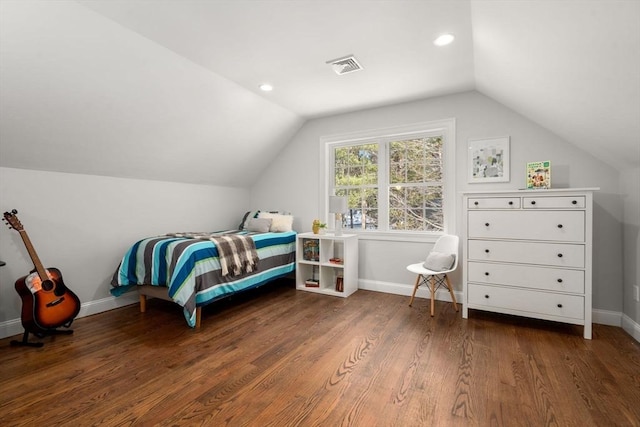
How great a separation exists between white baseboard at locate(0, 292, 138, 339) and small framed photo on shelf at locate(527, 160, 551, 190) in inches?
170

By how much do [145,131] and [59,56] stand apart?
98cm

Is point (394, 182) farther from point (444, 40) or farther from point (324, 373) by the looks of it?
point (324, 373)

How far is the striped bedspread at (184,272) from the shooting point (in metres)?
2.67

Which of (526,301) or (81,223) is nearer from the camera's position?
(526,301)

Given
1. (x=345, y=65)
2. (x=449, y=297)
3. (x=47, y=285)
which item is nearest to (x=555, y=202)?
(x=449, y=297)

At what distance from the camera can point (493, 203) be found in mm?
2830

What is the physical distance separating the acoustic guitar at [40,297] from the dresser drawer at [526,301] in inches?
141

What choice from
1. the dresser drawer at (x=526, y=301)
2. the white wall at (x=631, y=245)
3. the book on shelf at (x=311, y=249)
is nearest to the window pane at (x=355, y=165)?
the book on shelf at (x=311, y=249)

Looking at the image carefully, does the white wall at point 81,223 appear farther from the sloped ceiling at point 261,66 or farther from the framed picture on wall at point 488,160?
the framed picture on wall at point 488,160

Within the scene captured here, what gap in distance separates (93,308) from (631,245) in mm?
5036

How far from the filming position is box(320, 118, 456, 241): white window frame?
11.5 ft

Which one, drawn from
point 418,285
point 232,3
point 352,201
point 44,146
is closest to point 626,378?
point 418,285

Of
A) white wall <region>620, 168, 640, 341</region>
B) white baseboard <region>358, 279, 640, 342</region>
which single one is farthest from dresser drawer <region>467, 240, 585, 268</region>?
white baseboard <region>358, 279, 640, 342</region>

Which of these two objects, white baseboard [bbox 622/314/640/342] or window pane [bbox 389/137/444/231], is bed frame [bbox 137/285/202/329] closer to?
window pane [bbox 389/137/444/231]
